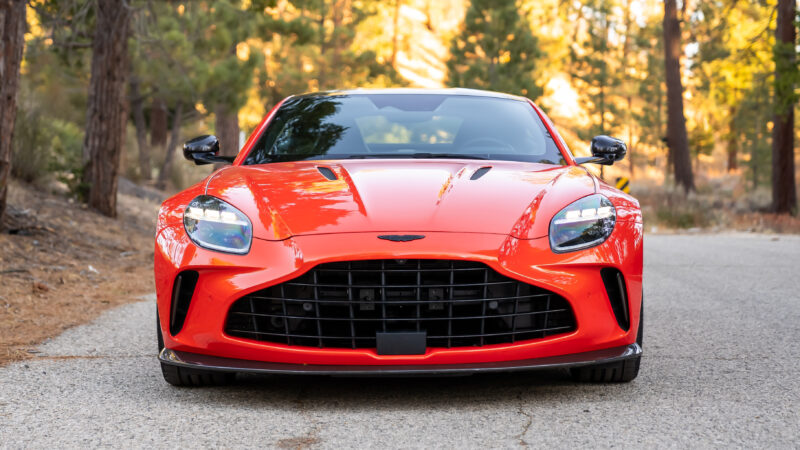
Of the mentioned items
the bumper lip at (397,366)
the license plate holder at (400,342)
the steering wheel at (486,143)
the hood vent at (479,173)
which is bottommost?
the bumper lip at (397,366)

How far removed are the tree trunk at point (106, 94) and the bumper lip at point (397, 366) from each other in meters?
9.15

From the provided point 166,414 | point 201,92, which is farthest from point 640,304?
point 201,92

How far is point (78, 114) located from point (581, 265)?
26780 millimetres

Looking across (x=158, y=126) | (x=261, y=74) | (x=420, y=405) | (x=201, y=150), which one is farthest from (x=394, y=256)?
(x=261, y=74)

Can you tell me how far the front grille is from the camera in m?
3.60

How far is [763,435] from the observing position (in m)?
3.22

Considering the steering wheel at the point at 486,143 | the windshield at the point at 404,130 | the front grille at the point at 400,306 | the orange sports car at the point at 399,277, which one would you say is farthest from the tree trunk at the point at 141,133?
the front grille at the point at 400,306

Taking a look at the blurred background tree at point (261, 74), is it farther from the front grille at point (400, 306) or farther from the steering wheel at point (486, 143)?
the front grille at point (400, 306)

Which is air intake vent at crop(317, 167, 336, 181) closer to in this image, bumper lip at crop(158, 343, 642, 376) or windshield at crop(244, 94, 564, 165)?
windshield at crop(244, 94, 564, 165)

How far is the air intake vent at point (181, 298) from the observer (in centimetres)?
381

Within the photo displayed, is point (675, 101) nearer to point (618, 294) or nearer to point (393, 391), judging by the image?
point (618, 294)

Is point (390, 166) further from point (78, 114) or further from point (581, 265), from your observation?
point (78, 114)

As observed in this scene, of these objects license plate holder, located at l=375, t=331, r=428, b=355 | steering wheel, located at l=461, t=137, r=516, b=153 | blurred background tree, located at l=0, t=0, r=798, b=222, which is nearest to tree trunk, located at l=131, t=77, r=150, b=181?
blurred background tree, located at l=0, t=0, r=798, b=222

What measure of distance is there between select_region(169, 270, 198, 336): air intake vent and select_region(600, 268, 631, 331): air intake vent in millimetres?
1670
